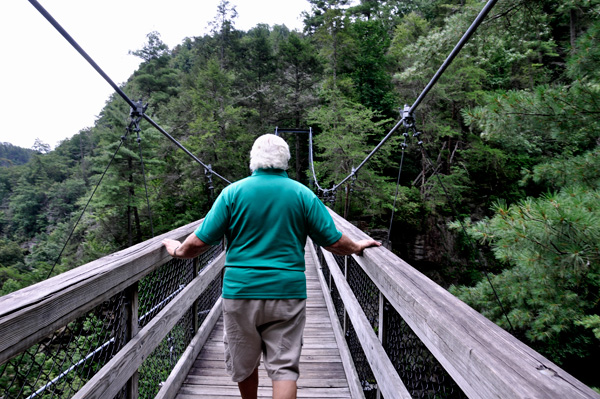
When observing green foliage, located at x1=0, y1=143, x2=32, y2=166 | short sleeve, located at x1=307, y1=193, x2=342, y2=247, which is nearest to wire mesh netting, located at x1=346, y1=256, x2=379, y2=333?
short sleeve, located at x1=307, y1=193, x2=342, y2=247

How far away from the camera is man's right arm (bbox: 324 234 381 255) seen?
1.28 m

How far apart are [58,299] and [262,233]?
1.96 feet

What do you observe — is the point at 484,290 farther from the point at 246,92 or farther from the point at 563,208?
the point at 246,92

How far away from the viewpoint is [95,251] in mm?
11445

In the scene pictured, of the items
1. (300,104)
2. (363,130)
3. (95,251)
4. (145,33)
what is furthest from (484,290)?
(145,33)

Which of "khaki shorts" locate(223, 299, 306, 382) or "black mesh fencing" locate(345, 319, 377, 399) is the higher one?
"khaki shorts" locate(223, 299, 306, 382)

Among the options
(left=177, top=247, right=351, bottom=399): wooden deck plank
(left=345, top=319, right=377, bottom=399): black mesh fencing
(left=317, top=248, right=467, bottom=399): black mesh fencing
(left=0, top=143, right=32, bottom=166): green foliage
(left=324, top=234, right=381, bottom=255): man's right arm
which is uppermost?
(left=0, top=143, right=32, bottom=166): green foliage

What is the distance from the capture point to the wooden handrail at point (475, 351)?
45cm

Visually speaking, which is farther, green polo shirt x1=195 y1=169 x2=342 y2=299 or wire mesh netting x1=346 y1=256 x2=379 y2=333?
wire mesh netting x1=346 y1=256 x2=379 y2=333

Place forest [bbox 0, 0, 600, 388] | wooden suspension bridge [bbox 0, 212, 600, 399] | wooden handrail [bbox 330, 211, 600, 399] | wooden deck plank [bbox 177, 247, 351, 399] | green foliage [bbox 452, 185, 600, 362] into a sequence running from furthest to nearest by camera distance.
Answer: forest [bbox 0, 0, 600, 388] < green foliage [bbox 452, 185, 600, 362] < wooden deck plank [bbox 177, 247, 351, 399] < wooden suspension bridge [bbox 0, 212, 600, 399] < wooden handrail [bbox 330, 211, 600, 399]

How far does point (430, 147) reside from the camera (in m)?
11.9

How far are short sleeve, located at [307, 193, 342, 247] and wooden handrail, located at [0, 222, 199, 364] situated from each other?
69 centimetres

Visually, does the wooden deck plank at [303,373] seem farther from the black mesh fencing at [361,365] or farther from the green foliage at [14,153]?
the green foliage at [14,153]

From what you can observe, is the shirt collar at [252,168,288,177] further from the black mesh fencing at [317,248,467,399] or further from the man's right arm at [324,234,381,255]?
the black mesh fencing at [317,248,467,399]
